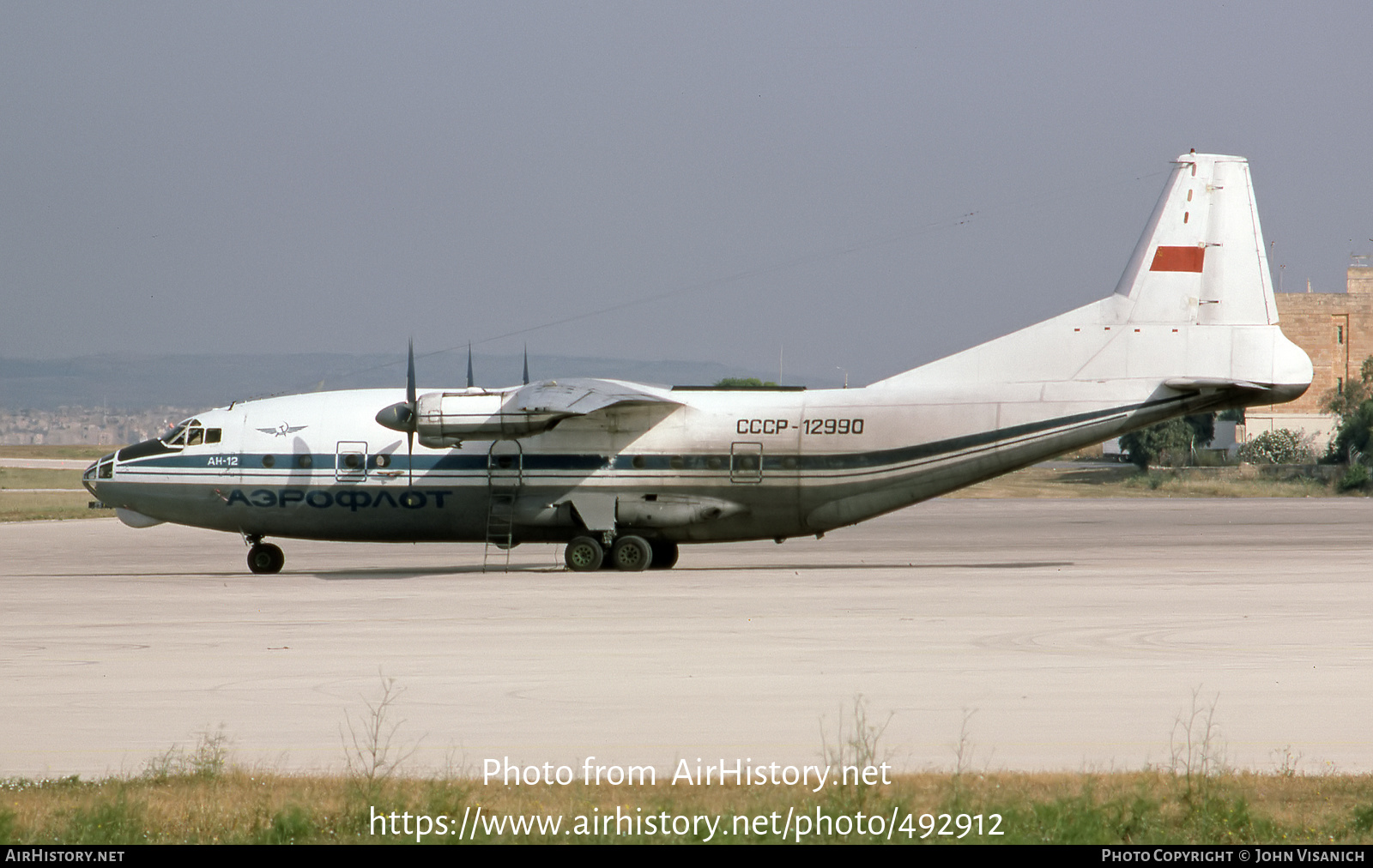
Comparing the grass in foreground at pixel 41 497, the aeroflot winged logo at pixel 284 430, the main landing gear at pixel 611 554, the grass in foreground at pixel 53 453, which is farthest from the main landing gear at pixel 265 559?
the grass in foreground at pixel 53 453

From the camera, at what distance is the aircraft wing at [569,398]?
25.2 meters

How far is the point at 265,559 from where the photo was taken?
27.9 meters

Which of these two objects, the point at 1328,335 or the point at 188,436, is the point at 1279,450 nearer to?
the point at 1328,335

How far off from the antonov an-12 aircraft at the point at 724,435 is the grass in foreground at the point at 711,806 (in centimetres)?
1668

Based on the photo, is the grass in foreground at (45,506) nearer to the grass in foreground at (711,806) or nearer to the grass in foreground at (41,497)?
the grass in foreground at (41,497)

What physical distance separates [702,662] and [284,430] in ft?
54.8

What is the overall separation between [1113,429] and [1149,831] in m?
19.2

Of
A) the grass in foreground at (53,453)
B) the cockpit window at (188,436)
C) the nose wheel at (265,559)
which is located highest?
the grass in foreground at (53,453)

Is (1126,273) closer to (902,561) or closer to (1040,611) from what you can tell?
(902,561)

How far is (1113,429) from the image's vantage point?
25969 mm

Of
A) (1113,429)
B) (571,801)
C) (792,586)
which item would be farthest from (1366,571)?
(571,801)

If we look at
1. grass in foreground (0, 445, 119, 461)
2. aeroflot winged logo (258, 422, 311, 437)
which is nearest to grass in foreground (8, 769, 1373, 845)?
aeroflot winged logo (258, 422, 311, 437)

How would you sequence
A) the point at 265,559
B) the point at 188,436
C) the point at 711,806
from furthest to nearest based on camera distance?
1. the point at 188,436
2. the point at 265,559
3. the point at 711,806

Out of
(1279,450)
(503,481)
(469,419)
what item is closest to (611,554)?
→ (503,481)
